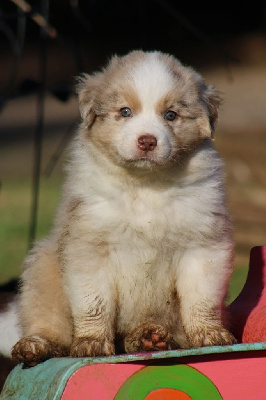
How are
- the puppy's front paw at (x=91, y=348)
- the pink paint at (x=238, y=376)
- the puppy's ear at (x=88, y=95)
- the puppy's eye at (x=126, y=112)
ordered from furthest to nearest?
1. the puppy's ear at (x=88, y=95)
2. the puppy's eye at (x=126, y=112)
3. the puppy's front paw at (x=91, y=348)
4. the pink paint at (x=238, y=376)

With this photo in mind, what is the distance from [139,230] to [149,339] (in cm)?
51

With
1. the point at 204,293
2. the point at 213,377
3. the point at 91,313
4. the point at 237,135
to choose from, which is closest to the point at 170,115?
the point at 204,293

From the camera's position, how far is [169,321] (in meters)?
4.16

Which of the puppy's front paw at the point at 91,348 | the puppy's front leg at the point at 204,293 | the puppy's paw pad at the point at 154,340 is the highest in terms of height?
the puppy's front leg at the point at 204,293

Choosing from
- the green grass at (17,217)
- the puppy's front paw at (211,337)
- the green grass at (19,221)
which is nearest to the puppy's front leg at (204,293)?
the puppy's front paw at (211,337)

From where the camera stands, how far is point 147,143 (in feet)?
12.8

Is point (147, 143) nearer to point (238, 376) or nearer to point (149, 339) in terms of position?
point (149, 339)

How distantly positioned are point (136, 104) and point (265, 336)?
4.18 ft

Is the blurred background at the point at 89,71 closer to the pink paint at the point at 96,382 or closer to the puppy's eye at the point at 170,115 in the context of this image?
the puppy's eye at the point at 170,115

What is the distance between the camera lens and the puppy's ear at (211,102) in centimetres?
426

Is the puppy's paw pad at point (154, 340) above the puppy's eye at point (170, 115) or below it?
below

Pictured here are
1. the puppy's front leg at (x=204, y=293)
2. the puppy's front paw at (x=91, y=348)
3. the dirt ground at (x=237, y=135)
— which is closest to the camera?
the puppy's front paw at (x=91, y=348)

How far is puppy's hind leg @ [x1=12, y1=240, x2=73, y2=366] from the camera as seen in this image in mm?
4172

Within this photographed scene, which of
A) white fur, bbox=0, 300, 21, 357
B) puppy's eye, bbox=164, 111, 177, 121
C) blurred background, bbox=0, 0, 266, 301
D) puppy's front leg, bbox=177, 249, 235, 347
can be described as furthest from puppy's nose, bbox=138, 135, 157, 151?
white fur, bbox=0, 300, 21, 357
